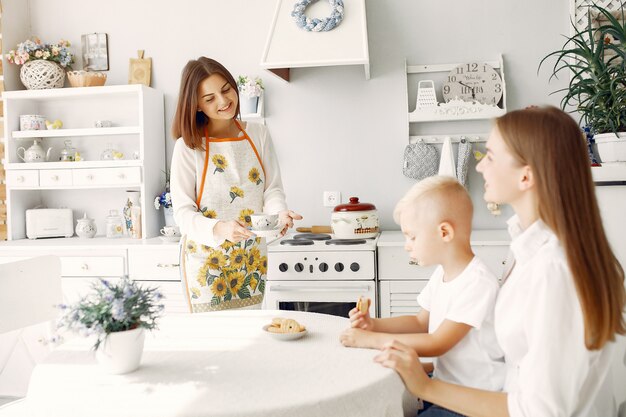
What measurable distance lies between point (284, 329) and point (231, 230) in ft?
1.88

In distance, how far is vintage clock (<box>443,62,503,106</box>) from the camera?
3.47 metres

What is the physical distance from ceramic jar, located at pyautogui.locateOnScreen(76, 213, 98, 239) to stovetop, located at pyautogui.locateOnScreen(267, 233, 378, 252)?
127cm

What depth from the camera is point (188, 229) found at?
7.47 feet

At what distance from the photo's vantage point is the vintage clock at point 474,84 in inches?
136

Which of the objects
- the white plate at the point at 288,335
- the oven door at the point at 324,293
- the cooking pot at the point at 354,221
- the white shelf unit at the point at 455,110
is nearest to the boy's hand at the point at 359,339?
the white plate at the point at 288,335

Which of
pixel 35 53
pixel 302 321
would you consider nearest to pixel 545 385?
pixel 302 321

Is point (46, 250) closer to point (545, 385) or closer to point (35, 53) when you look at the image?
point (35, 53)

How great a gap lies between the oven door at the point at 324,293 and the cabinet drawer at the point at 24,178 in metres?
1.63

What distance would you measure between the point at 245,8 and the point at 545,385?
10.4ft

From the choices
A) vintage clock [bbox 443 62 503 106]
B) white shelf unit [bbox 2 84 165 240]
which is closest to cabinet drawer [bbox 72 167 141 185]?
white shelf unit [bbox 2 84 165 240]

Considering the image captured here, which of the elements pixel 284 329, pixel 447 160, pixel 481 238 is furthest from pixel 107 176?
pixel 284 329

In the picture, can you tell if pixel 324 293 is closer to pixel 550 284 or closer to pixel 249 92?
pixel 249 92

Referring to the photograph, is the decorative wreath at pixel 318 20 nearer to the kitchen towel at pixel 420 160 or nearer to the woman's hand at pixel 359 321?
the kitchen towel at pixel 420 160

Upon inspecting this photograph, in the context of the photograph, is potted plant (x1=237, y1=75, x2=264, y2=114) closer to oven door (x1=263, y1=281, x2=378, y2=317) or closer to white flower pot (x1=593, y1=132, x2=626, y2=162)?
oven door (x1=263, y1=281, x2=378, y2=317)
